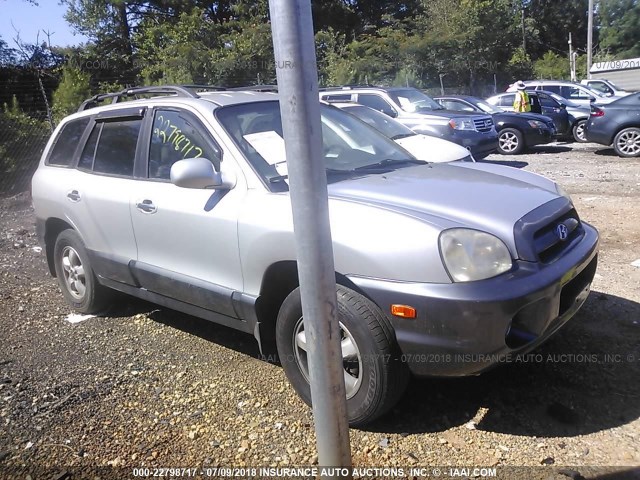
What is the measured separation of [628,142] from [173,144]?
1131 centimetres

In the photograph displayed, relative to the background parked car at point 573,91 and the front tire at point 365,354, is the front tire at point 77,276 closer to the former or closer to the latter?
the front tire at point 365,354

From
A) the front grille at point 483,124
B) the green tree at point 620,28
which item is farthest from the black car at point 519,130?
the green tree at point 620,28

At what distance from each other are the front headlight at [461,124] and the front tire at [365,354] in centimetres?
931

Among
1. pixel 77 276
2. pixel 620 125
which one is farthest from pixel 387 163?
pixel 620 125

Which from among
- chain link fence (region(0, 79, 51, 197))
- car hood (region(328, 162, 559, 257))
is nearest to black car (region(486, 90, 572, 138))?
chain link fence (region(0, 79, 51, 197))

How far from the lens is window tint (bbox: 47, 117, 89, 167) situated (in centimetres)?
493

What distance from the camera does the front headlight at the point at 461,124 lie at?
11617 millimetres

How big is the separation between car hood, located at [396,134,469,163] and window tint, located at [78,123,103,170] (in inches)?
165

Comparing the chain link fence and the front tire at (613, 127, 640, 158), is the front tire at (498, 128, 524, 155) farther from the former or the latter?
the chain link fence

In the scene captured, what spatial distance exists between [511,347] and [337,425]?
1.06m

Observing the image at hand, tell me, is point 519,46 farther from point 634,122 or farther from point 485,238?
point 485,238

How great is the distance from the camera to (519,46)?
42.9 meters

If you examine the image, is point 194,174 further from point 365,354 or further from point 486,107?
point 486,107

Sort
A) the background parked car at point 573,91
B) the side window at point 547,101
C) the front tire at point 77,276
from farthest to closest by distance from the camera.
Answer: the background parked car at point 573,91 → the side window at point 547,101 → the front tire at point 77,276
